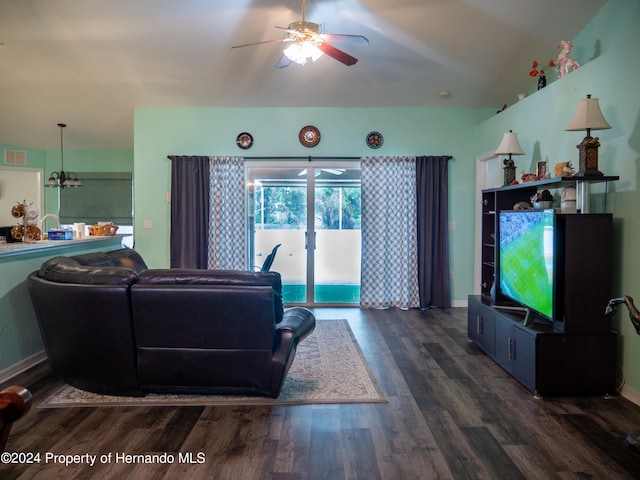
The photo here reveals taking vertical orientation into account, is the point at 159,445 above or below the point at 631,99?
below

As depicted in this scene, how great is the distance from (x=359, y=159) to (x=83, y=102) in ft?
12.2

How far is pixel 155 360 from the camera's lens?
3.00 meters

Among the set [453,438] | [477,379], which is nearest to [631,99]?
[477,379]

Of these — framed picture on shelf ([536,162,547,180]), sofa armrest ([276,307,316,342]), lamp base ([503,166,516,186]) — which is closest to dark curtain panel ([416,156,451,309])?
lamp base ([503,166,516,186])

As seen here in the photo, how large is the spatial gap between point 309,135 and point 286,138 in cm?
31

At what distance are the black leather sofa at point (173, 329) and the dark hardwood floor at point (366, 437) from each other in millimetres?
201

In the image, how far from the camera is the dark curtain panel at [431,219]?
6.24m

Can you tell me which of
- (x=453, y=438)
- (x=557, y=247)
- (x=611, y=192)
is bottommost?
(x=453, y=438)

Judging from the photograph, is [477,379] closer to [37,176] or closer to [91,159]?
[91,159]

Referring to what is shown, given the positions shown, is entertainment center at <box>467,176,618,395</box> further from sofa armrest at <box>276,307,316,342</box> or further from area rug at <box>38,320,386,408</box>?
sofa armrest at <box>276,307,316,342</box>

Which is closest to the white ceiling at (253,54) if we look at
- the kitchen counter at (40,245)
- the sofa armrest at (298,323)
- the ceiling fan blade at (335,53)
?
the ceiling fan blade at (335,53)

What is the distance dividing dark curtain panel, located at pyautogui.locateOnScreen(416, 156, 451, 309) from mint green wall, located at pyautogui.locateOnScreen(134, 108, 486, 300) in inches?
6.8

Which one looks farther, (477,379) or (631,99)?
(477,379)

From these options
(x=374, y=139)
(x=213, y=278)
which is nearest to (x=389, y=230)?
(x=374, y=139)
